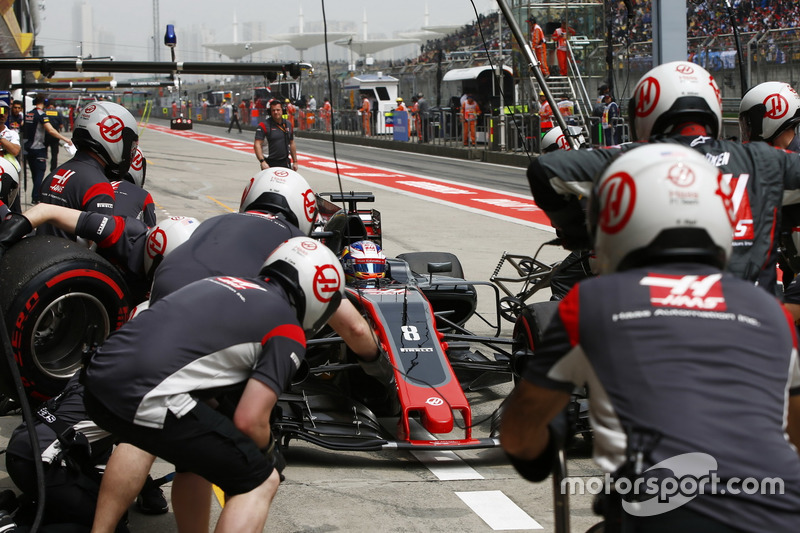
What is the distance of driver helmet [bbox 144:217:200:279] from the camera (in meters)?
4.76

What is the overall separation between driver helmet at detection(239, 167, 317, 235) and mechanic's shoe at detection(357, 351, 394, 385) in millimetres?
729

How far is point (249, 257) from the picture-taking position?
4.12m

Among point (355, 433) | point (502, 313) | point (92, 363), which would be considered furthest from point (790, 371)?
point (502, 313)

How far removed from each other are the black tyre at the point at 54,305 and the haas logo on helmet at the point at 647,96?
8.79ft

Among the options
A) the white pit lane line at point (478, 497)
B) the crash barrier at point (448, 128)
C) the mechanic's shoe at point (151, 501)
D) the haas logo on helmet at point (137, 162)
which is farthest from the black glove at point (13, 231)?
the crash barrier at point (448, 128)

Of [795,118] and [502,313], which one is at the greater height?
[795,118]

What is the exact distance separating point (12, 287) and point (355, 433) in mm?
1898

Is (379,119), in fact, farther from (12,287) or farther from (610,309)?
(610,309)

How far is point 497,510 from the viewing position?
183 inches

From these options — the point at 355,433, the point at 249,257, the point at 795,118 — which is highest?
the point at 795,118

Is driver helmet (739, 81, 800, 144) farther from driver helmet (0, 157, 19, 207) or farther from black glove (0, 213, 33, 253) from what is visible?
driver helmet (0, 157, 19, 207)

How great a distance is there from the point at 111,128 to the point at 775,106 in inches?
152

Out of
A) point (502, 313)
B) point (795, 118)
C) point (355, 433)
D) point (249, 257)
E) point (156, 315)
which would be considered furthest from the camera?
point (502, 313)

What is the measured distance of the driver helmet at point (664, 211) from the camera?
214cm
